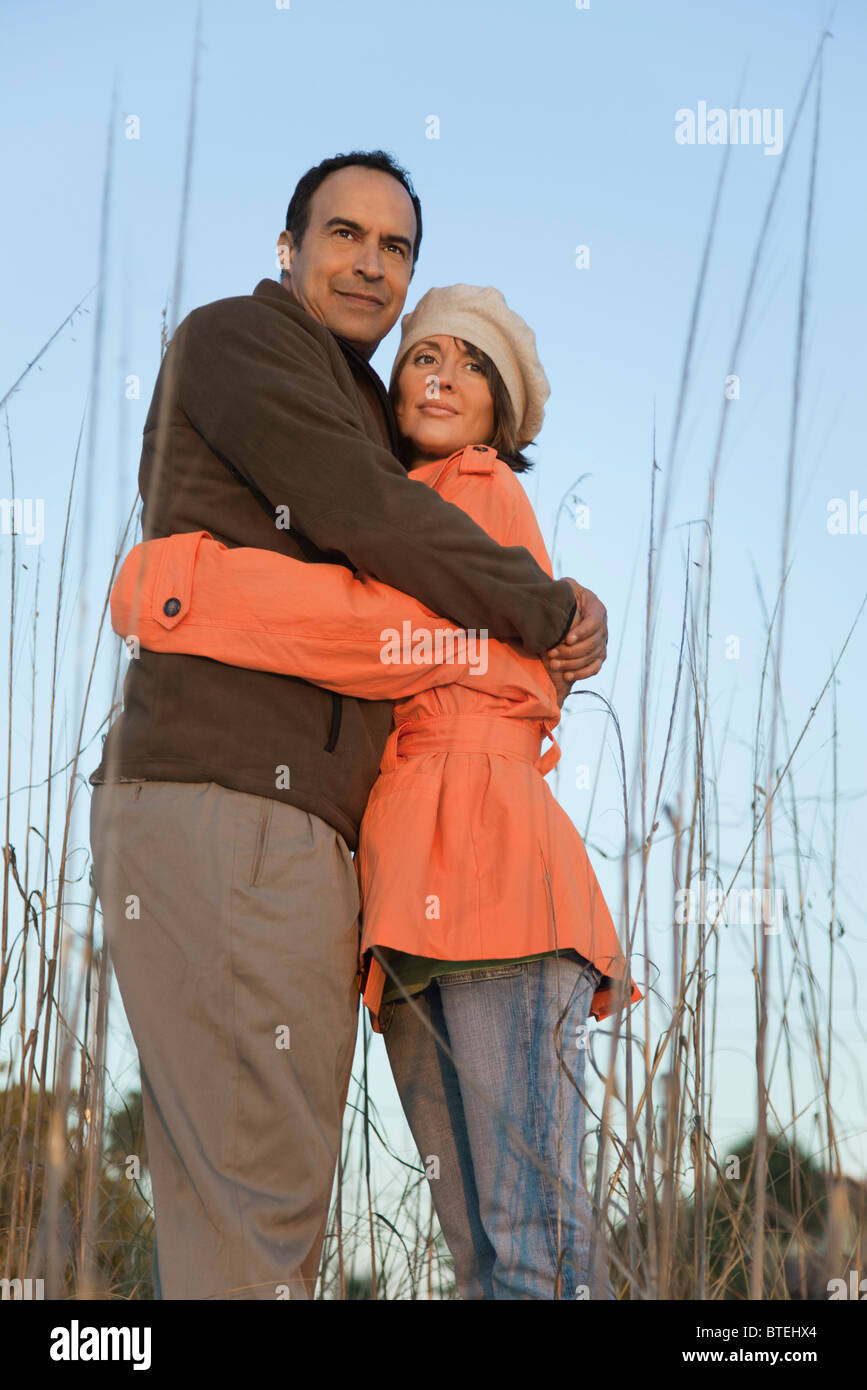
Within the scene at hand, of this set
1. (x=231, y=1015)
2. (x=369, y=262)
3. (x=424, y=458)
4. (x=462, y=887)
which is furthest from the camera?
(x=424, y=458)

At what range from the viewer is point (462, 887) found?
1541 mm

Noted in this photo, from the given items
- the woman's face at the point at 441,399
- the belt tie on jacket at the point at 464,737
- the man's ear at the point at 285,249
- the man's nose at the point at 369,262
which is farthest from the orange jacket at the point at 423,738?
the man's ear at the point at 285,249

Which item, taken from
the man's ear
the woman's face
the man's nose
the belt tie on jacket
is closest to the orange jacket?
the belt tie on jacket

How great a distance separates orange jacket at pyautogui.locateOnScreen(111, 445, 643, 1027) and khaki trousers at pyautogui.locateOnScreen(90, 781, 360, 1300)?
100mm

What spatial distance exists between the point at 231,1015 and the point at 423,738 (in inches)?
17.1

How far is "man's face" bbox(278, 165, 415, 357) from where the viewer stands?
190 cm

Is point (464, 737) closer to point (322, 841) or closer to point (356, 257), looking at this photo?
point (322, 841)

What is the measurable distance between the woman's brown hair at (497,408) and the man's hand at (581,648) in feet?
1.32

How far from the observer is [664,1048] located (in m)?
1.47

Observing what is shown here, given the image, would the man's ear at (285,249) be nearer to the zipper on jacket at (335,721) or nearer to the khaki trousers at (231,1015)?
the zipper on jacket at (335,721)

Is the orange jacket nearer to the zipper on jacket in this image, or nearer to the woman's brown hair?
the zipper on jacket

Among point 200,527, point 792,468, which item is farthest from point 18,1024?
point 792,468

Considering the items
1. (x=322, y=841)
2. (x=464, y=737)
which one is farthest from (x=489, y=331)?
(x=322, y=841)
